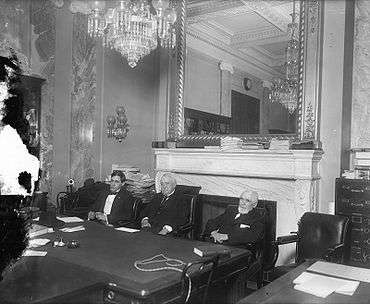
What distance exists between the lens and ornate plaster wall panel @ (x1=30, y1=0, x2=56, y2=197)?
636cm

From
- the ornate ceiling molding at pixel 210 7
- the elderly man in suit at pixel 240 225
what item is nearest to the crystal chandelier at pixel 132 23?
the ornate ceiling molding at pixel 210 7

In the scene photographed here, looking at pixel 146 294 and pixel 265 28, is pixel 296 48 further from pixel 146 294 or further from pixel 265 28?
pixel 146 294

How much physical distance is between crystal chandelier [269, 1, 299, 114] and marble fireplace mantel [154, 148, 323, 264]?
27.8 inches

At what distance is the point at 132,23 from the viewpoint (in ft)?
14.1

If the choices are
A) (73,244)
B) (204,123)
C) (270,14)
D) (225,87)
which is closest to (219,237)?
(73,244)

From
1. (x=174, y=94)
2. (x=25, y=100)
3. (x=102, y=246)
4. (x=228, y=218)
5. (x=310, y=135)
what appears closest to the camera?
(x=25, y=100)

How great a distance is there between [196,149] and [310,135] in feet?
5.21

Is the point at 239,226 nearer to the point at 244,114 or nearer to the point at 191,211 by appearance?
the point at 191,211

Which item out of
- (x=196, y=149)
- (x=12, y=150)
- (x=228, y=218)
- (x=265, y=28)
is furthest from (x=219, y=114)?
(x=12, y=150)

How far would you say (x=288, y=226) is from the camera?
4.72 metres

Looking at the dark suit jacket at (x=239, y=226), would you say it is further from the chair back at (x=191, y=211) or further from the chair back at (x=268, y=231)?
the chair back at (x=268, y=231)

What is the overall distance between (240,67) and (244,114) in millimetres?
648

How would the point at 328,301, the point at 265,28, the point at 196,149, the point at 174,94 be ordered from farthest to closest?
the point at 174,94 → the point at 196,149 → the point at 265,28 → the point at 328,301

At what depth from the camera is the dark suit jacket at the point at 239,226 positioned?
153 inches
